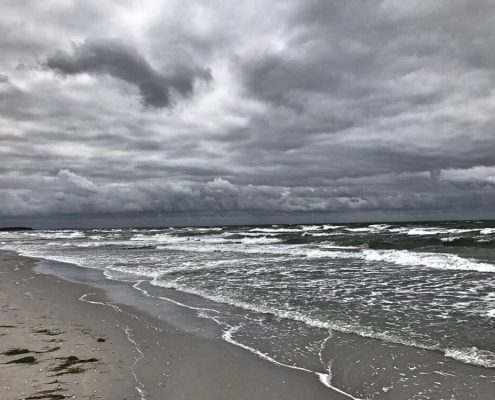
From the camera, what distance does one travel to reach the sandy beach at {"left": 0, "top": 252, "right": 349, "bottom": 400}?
511 cm

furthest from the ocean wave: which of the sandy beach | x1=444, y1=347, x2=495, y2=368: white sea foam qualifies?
the sandy beach

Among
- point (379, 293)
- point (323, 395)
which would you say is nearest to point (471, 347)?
point (323, 395)

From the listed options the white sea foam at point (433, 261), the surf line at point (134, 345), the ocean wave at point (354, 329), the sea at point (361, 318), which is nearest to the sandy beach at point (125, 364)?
the surf line at point (134, 345)

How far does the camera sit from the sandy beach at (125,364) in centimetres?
511

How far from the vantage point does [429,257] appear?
69.4ft

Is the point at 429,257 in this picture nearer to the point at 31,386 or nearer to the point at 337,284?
the point at 337,284

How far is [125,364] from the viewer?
6113mm

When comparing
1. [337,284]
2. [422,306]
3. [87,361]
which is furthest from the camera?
[337,284]

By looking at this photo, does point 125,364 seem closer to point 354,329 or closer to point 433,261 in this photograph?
point 354,329

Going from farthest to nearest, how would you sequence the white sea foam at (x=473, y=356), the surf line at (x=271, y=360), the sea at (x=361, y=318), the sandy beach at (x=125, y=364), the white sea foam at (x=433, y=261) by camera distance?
the white sea foam at (x=433, y=261) → the white sea foam at (x=473, y=356) → the sea at (x=361, y=318) → the surf line at (x=271, y=360) → the sandy beach at (x=125, y=364)

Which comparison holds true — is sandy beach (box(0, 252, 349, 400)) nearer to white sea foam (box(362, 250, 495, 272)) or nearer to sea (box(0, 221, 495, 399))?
sea (box(0, 221, 495, 399))

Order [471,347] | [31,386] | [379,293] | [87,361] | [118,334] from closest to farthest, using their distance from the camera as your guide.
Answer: [31,386], [87,361], [471,347], [118,334], [379,293]

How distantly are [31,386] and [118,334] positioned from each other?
114 inches

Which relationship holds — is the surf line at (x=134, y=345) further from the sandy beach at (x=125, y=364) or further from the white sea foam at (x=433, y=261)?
the white sea foam at (x=433, y=261)
